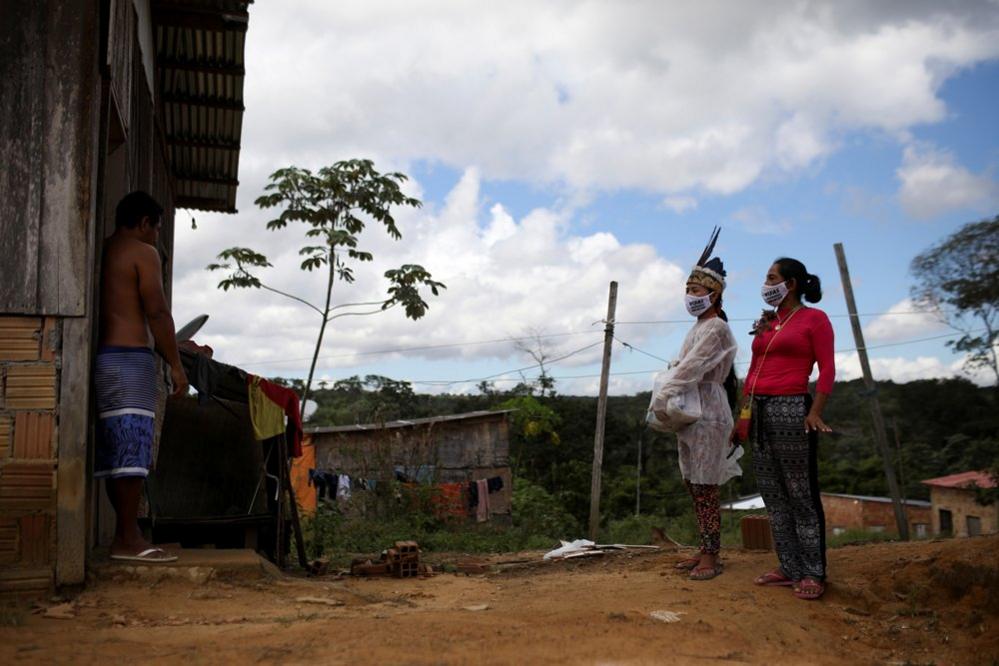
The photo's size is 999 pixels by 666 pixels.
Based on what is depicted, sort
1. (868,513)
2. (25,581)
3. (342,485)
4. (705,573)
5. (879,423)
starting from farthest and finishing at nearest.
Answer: (868,513) → (342,485) → (879,423) → (705,573) → (25,581)

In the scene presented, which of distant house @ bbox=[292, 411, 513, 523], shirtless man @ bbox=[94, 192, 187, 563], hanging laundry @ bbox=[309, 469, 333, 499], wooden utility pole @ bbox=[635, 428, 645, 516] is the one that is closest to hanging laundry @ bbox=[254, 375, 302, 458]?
shirtless man @ bbox=[94, 192, 187, 563]

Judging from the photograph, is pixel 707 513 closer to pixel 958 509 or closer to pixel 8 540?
pixel 8 540

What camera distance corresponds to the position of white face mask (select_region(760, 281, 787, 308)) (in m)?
4.94

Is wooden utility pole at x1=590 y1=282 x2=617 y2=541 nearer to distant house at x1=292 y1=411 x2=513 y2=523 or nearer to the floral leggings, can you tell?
distant house at x1=292 y1=411 x2=513 y2=523

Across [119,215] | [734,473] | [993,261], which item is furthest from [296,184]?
[993,261]

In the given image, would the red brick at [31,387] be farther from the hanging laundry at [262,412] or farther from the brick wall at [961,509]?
the brick wall at [961,509]

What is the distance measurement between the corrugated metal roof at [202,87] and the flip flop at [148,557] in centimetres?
413

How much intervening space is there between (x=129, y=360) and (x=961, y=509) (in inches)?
1084

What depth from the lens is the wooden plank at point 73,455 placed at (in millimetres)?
4191

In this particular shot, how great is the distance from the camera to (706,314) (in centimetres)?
536

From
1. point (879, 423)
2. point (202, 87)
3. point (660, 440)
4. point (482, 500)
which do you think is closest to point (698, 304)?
point (202, 87)

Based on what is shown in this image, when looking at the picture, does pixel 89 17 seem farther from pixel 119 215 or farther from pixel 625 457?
pixel 625 457

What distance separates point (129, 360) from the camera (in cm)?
453

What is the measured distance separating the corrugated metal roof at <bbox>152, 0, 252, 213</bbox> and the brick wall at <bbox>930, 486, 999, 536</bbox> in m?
22.8
